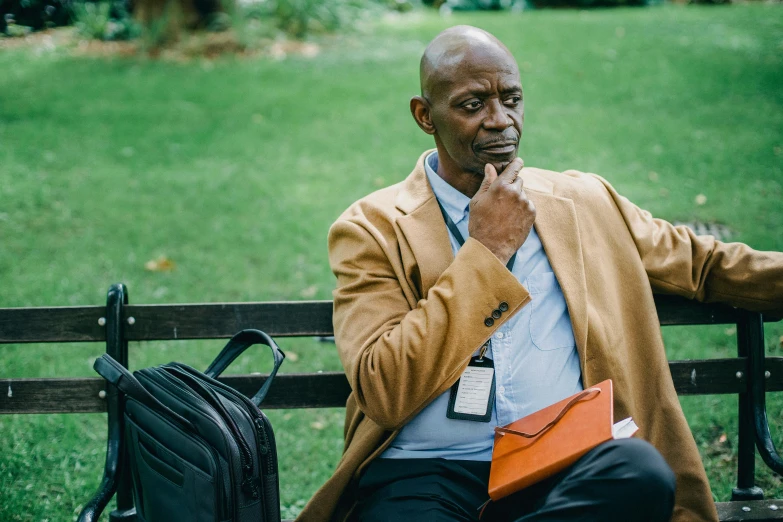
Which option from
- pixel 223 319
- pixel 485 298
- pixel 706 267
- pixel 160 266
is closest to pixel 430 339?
pixel 485 298

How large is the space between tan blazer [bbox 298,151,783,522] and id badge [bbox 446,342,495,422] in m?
0.11

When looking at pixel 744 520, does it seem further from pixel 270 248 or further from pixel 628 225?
pixel 270 248

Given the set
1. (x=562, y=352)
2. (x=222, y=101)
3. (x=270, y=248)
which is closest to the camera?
(x=562, y=352)

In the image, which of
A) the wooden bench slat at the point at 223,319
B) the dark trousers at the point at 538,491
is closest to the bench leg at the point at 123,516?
the wooden bench slat at the point at 223,319

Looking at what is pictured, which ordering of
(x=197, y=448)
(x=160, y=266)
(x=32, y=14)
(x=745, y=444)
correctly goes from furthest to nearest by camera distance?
(x=32, y=14) → (x=160, y=266) → (x=745, y=444) → (x=197, y=448)

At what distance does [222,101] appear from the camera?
9.68 m

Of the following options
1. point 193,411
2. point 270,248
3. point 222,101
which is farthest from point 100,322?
point 222,101

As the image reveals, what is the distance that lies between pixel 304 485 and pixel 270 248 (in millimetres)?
2752

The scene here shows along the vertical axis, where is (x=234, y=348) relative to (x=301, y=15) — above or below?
below

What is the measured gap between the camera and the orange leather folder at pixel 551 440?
225cm

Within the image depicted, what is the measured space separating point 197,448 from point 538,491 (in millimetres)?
1051

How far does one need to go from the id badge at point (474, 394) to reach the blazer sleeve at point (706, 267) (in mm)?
757

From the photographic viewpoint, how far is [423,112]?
292cm

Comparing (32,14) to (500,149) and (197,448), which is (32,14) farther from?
(197,448)
